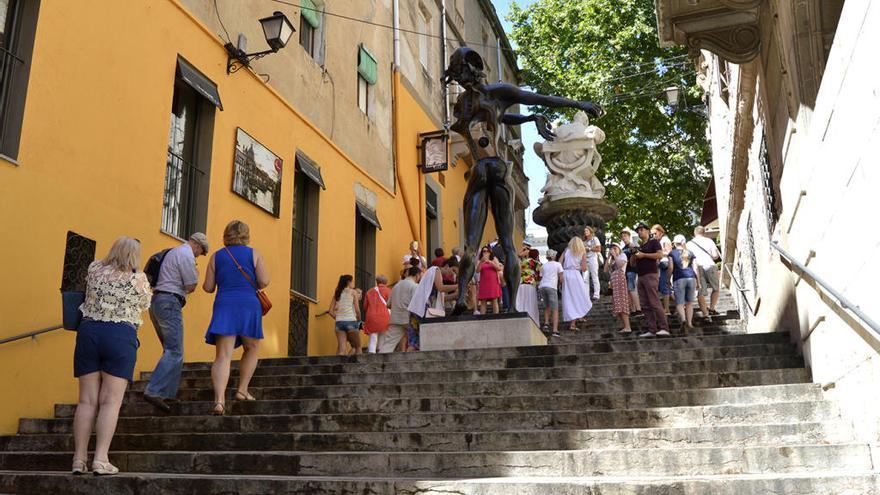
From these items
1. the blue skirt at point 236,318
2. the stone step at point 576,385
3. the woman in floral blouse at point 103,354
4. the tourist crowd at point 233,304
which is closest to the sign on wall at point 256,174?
the tourist crowd at point 233,304

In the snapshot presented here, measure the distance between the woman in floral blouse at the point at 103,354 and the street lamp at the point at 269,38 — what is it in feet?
22.8

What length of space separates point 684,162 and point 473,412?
2204 cm

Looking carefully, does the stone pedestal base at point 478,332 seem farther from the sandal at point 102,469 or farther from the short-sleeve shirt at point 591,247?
the short-sleeve shirt at point 591,247

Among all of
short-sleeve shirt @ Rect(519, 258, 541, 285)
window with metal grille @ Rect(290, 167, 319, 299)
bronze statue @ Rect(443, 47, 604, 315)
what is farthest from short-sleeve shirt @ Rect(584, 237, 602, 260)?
bronze statue @ Rect(443, 47, 604, 315)

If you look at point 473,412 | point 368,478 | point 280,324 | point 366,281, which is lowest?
point 368,478

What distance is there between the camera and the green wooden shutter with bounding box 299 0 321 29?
47.5 ft

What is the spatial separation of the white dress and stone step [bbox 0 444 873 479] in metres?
6.87

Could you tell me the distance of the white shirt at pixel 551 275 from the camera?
455 inches

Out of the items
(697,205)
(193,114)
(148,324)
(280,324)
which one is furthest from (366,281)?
(697,205)

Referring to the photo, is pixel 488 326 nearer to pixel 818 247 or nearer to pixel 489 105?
pixel 489 105

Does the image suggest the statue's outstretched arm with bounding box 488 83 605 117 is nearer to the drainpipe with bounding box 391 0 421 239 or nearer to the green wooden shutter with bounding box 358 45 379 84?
the green wooden shutter with bounding box 358 45 379 84

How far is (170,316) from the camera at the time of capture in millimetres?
6891

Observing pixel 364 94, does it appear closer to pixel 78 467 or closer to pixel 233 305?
pixel 233 305

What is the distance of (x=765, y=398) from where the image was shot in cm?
596
